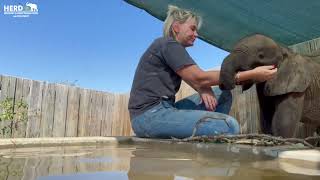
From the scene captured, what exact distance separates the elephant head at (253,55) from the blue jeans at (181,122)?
0.57 m

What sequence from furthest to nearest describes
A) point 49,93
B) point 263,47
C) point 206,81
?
1. point 49,93
2. point 263,47
3. point 206,81

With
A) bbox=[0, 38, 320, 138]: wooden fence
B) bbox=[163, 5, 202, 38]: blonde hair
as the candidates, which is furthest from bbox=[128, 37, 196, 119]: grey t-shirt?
bbox=[0, 38, 320, 138]: wooden fence

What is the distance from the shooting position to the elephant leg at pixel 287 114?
366 cm

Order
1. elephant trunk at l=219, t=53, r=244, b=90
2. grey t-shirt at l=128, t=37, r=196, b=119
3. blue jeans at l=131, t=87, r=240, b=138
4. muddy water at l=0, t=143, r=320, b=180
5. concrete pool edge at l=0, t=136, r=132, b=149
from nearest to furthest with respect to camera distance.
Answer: muddy water at l=0, t=143, r=320, b=180 → blue jeans at l=131, t=87, r=240, b=138 → concrete pool edge at l=0, t=136, r=132, b=149 → grey t-shirt at l=128, t=37, r=196, b=119 → elephant trunk at l=219, t=53, r=244, b=90

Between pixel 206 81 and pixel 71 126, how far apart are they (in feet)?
13.1

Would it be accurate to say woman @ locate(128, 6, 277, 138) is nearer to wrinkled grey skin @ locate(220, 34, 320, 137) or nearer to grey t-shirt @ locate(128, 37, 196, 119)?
grey t-shirt @ locate(128, 37, 196, 119)

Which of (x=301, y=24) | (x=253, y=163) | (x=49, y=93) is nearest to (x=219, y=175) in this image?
(x=253, y=163)

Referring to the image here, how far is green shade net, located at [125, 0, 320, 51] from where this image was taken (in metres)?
3.74

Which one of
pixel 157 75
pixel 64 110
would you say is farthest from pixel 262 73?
pixel 64 110

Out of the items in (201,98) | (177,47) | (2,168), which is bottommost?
(2,168)

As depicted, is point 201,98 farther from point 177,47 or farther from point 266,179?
point 266,179

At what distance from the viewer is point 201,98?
2.74 m

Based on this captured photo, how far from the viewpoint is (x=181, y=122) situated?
238cm

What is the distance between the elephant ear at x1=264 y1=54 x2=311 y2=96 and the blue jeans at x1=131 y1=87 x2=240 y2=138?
0.98 meters
